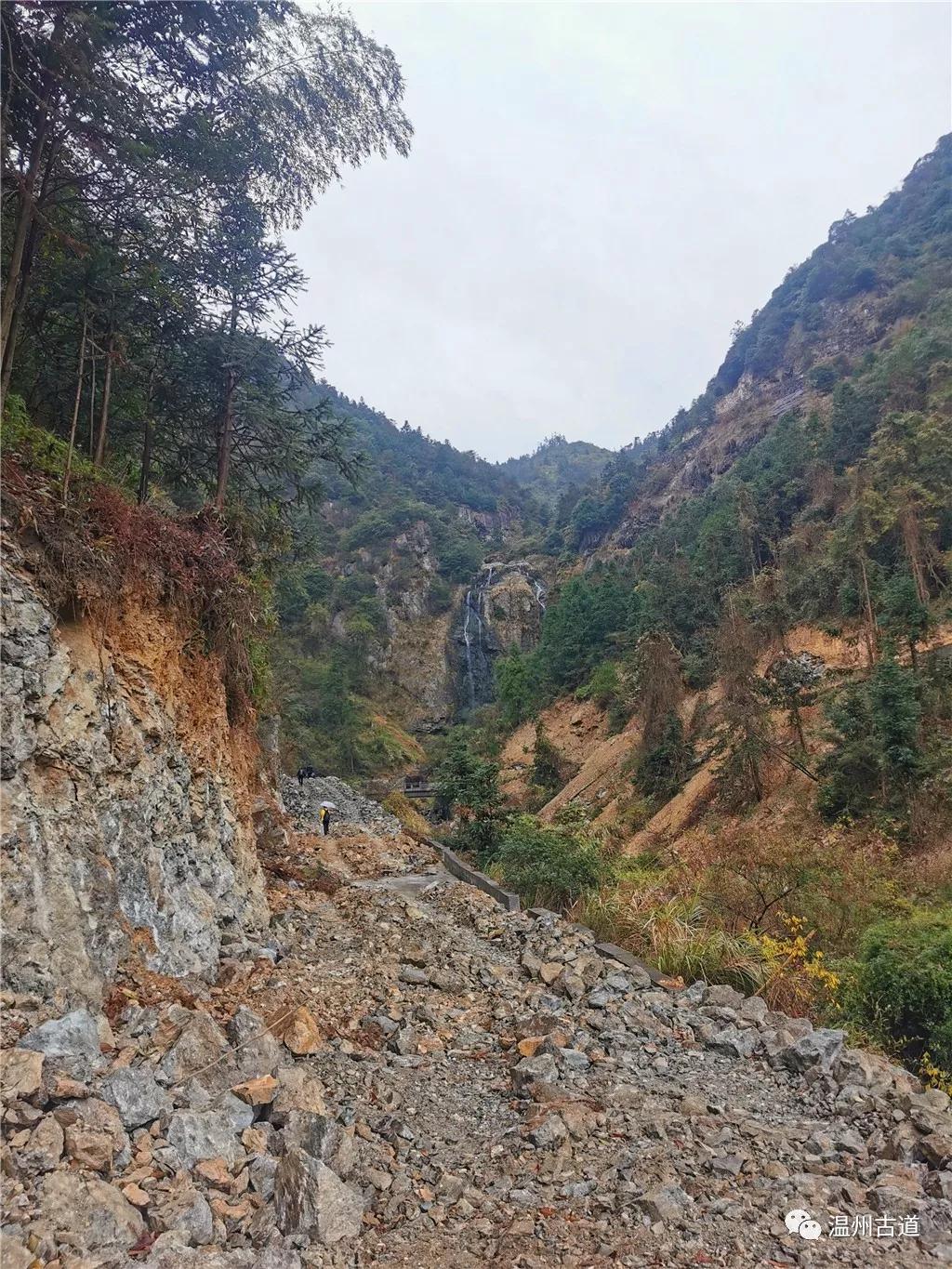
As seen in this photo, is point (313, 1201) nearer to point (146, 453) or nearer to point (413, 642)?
point (146, 453)

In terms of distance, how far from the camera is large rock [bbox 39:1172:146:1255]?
8.40ft

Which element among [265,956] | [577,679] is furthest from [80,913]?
[577,679]

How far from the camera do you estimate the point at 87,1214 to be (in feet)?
8.66

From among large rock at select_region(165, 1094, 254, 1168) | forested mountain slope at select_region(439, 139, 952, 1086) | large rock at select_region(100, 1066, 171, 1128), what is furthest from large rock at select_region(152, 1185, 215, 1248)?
forested mountain slope at select_region(439, 139, 952, 1086)

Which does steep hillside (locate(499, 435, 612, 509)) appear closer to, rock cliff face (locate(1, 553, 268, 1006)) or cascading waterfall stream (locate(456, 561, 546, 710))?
cascading waterfall stream (locate(456, 561, 546, 710))

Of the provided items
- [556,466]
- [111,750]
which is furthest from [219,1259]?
[556,466]

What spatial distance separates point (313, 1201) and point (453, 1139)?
1.24 m

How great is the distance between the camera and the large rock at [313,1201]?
3037mm

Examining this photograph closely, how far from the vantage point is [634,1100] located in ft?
14.5

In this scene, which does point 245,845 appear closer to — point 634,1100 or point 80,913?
point 80,913

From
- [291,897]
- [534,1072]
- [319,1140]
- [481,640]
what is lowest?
[291,897]

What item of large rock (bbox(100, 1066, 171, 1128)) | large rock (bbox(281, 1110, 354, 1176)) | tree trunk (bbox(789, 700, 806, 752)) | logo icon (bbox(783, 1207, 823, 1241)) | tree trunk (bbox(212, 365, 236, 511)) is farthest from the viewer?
tree trunk (bbox(789, 700, 806, 752))

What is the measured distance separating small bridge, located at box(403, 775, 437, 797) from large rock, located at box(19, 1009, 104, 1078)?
30.6 metres

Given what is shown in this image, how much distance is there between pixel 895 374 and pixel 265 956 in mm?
36864
